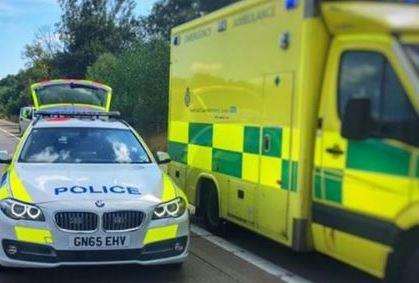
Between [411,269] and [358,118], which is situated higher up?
[358,118]

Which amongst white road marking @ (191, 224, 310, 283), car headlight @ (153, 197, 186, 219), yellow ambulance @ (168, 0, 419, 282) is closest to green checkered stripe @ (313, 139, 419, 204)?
yellow ambulance @ (168, 0, 419, 282)

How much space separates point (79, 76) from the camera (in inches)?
1919

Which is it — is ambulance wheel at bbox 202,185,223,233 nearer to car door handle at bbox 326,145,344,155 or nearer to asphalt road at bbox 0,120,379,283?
asphalt road at bbox 0,120,379,283

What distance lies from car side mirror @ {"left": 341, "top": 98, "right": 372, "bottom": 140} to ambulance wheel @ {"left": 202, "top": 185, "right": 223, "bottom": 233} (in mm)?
3412

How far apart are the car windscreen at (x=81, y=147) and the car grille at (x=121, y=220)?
4.76ft

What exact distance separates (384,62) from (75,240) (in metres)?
2.93

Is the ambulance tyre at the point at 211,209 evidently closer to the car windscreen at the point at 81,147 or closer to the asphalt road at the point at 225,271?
the asphalt road at the point at 225,271

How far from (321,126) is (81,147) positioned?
296cm

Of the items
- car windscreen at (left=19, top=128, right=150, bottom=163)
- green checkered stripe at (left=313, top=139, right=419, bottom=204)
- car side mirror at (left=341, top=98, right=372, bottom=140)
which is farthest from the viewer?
car windscreen at (left=19, top=128, right=150, bottom=163)

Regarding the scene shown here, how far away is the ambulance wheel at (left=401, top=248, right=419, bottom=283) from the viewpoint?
17.2 feet

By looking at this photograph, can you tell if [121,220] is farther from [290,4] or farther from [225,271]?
[290,4]

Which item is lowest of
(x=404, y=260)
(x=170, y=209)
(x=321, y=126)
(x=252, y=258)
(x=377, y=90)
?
(x=252, y=258)

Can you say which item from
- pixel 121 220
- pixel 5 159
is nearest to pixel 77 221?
pixel 121 220

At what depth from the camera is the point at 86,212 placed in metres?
6.31
